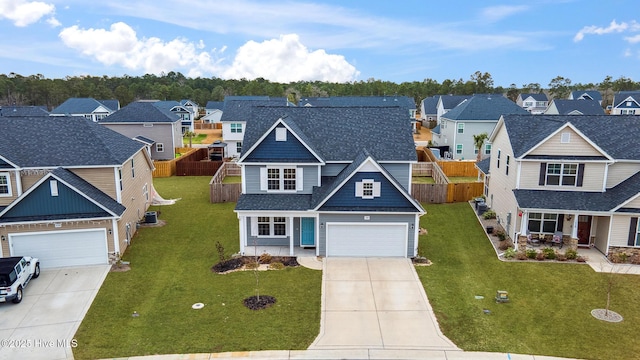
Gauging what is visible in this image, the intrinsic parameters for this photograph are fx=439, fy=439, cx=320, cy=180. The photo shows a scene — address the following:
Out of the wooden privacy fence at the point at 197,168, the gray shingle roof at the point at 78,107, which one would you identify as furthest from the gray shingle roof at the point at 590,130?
the gray shingle roof at the point at 78,107

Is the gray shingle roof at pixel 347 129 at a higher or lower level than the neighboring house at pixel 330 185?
higher

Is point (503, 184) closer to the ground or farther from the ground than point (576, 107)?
closer to the ground

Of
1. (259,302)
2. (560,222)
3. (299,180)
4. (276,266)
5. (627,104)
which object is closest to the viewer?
(259,302)

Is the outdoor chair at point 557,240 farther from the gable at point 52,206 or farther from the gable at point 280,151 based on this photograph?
the gable at point 52,206

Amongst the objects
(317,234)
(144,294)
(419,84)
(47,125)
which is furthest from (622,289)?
(419,84)

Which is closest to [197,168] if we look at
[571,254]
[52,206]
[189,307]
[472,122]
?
[52,206]

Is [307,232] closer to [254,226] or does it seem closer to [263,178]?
[254,226]

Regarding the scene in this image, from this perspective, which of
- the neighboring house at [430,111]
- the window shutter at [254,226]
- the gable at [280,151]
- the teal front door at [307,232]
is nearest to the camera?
the gable at [280,151]
